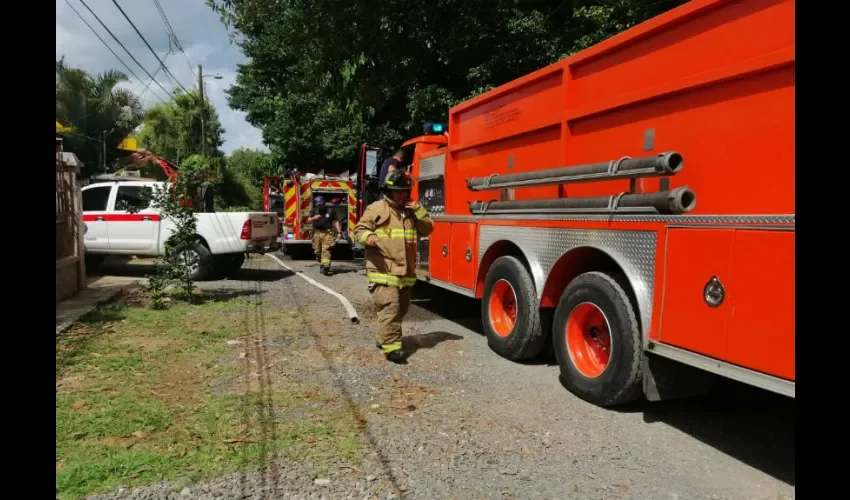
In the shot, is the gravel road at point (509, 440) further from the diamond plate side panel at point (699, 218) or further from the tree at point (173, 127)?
the tree at point (173, 127)

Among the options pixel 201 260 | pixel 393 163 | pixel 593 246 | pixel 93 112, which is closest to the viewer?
pixel 593 246

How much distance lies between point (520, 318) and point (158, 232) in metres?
7.93

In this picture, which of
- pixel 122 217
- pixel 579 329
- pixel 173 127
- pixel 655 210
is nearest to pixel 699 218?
pixel 655 210

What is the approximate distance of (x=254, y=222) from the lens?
34.0 ft

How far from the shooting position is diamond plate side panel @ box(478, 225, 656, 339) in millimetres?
3635

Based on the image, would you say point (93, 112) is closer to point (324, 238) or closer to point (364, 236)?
point (324, 238)

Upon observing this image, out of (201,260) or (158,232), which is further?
(158,232)

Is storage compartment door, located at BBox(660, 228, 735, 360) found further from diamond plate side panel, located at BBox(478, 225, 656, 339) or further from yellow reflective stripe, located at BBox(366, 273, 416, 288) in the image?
yellow reflective stripe, located at BBox(366, 273, 416, 288)

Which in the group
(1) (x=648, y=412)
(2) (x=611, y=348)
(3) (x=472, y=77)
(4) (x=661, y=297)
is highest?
(3) (x=472, y=77)

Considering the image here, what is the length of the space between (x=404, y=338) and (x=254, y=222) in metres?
5.17

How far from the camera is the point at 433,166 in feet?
23.9
